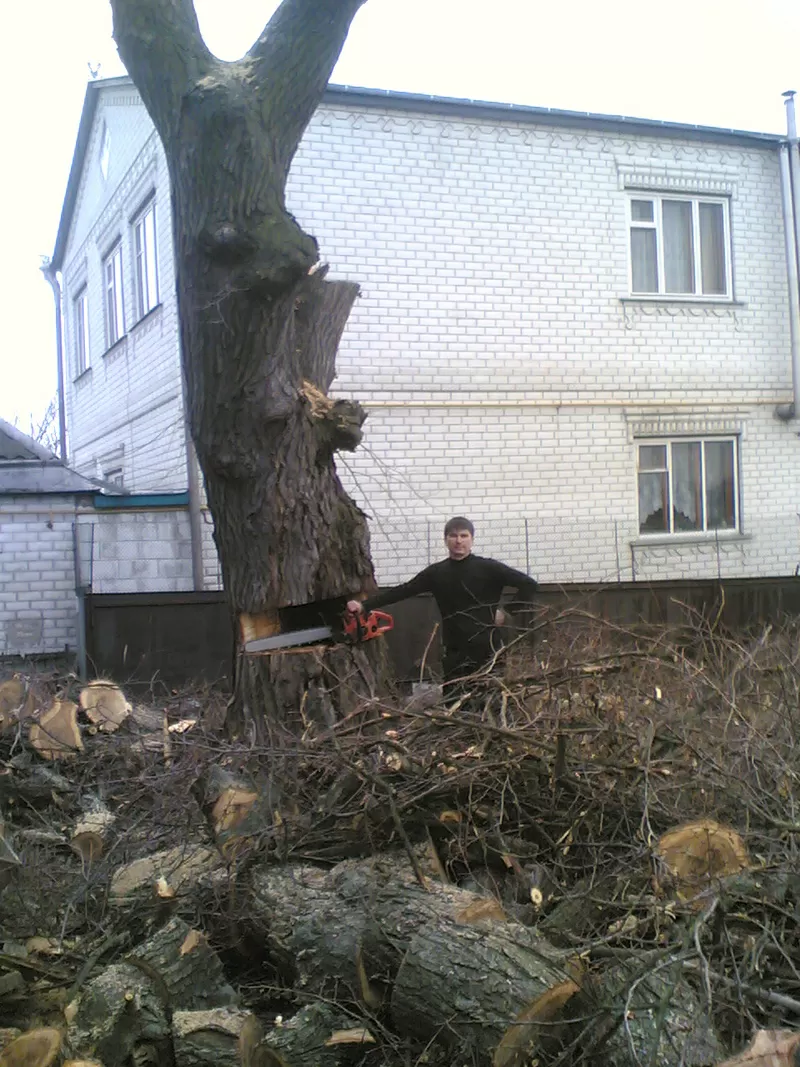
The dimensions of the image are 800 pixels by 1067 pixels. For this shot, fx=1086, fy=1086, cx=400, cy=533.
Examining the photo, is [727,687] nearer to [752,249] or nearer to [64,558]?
[64,558]

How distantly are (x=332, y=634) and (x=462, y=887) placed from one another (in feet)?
6.90

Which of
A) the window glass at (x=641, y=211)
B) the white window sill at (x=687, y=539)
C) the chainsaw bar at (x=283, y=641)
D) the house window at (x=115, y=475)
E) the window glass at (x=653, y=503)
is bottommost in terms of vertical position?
the chainsaw bar at (x=283, y=641)

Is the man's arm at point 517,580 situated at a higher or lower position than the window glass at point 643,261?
lower

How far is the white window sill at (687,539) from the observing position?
38.3 feet

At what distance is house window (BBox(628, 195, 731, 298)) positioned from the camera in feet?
39.0

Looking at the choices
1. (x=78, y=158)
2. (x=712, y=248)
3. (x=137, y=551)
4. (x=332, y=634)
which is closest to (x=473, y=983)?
(x=332, y=634)

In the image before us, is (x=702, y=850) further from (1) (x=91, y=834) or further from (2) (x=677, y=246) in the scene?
(2) (x=677, y=246)

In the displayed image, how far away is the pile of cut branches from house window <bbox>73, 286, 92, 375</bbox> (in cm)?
1223

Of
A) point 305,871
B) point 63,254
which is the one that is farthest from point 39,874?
point 63,254

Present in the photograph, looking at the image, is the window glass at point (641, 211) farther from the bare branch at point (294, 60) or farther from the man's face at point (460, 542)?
the man's face at point (460, 542)

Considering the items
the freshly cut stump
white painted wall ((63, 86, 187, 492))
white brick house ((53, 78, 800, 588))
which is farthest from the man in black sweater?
white painted wall ((63, 86, 187, 492))

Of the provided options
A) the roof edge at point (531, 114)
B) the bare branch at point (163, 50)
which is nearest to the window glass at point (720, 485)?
the roof edge at point (531, 114)

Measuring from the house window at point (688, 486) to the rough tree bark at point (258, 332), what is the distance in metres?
6.97

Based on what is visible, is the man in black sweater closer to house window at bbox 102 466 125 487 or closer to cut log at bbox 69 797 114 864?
cut log at bbox 69 797 114 864
